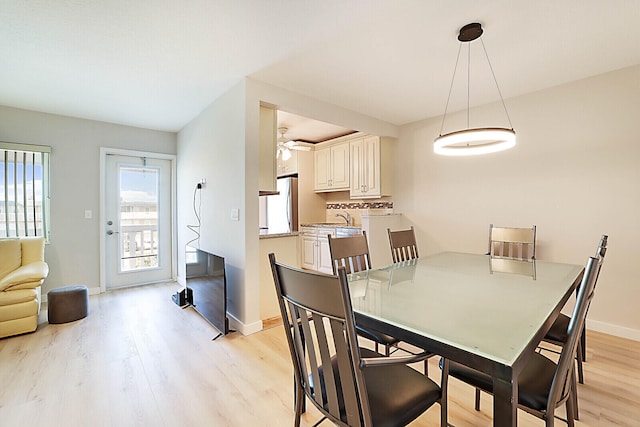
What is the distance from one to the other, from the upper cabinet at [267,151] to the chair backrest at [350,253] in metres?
1.22

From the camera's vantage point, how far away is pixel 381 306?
1.26m

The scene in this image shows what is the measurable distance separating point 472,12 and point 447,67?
72cm

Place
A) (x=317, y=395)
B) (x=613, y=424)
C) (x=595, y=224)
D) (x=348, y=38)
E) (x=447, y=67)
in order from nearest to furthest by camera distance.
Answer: (x=317, y=395) < (x=613, y=424) < (x=348, y=38) < (x=447, y=67) < (x=595, y=224)

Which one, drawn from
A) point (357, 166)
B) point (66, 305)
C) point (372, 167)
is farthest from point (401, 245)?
point (66, 305)

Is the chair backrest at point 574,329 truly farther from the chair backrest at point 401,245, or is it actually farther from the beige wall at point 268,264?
the beige wall at point 268,264

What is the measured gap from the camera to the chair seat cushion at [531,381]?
3.61ft

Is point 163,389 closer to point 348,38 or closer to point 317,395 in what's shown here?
point 317,395

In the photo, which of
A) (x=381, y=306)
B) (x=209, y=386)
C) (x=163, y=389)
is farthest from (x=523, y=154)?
(x=163, y=389)

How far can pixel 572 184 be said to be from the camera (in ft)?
9.37

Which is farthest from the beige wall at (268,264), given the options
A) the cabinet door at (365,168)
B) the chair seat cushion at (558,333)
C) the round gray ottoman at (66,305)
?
the chair seat cushion at (558,333)

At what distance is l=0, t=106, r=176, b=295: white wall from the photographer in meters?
3.50

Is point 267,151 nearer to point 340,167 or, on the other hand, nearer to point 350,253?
point 350,253

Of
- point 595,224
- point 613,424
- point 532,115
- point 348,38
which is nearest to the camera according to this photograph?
point 613,424

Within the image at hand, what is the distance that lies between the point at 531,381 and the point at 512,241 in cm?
Result: 174
